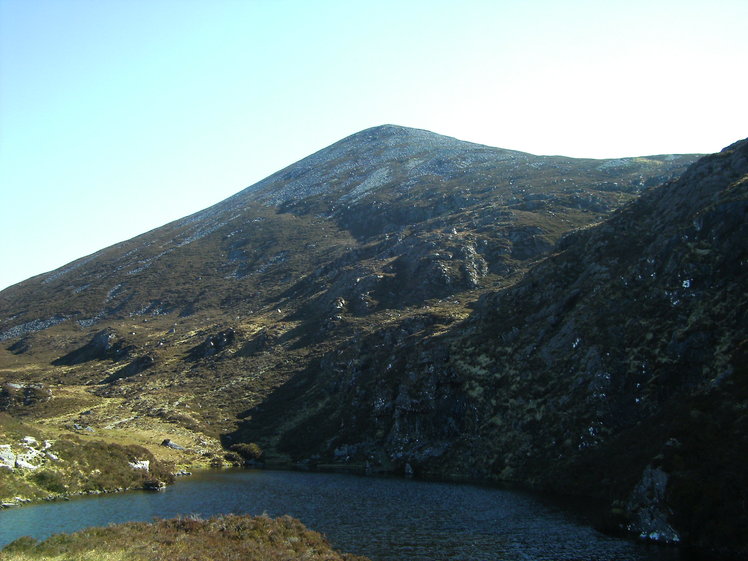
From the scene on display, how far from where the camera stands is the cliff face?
45.6 metres

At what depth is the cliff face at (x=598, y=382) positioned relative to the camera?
150 feet

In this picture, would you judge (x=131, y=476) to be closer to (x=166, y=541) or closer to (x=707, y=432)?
(x=166, y=541)

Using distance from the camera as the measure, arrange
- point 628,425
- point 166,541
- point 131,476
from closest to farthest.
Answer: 1. point 166,541
2. point 628,425
3. point 131,476

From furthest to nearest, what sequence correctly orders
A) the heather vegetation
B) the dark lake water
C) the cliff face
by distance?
1. the cliff face
2. the dark lake water
3. the heather vegetation

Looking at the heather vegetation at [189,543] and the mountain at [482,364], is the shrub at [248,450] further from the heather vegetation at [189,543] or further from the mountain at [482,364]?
the heather vegetation at [189,543]

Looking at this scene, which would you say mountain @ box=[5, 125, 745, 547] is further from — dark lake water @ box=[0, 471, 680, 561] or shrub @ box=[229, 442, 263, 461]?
dark lake water @ box=[0, 471, 680, 561]

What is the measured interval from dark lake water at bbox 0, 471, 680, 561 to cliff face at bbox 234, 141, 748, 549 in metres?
5.86

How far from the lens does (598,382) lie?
69312 mm

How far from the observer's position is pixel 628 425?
61938 millimetres

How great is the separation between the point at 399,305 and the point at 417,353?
4071 centimetres

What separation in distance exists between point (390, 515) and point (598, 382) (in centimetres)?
3380

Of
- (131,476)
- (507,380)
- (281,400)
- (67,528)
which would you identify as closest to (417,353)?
(507,380)

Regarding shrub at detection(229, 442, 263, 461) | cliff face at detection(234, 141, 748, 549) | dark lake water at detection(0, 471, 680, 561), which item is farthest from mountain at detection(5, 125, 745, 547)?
dark lake water at detection(0, 471, 680, 561)

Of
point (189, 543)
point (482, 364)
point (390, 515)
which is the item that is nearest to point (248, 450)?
point (482, 364)
